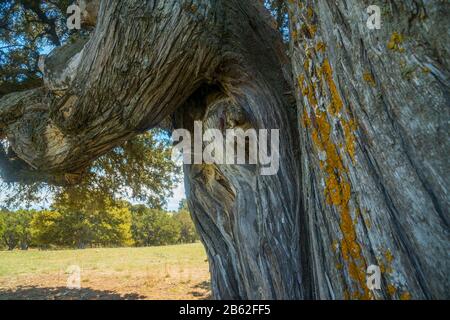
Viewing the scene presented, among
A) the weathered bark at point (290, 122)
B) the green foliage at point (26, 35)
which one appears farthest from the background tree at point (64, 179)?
the weathered bark at point (290, 122)

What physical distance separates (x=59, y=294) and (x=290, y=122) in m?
9.29

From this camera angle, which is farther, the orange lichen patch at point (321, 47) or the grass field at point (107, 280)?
the grass field at point (107, 280)

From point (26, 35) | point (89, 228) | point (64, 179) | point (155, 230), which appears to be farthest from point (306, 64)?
point (155, 230)

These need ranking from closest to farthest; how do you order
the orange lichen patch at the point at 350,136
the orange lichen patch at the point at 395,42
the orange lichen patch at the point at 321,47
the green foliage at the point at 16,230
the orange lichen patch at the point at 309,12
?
the orange lichen patch at the point at 395,42 → the orange lichen patch at the point at 350,136 → the orange lichen patch at the point at 321,47 → the orange lichen patch at the point at 309,12 → the green foliage at the point at 16,230

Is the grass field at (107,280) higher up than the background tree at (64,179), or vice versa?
the background tree at (64,179)

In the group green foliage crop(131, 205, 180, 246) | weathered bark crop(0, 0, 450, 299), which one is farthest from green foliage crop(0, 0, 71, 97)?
green foliage crop(131, 205, 180, 246)

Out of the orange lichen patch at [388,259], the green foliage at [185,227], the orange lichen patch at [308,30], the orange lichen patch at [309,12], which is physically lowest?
the green foliage at [185,227]

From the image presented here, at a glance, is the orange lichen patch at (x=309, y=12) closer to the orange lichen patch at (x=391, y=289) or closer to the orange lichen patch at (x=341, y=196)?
the orange lichen patch at (x=341, y=196)

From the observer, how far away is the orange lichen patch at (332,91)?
2010 mm

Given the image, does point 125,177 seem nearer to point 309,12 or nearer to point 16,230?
point 309,12

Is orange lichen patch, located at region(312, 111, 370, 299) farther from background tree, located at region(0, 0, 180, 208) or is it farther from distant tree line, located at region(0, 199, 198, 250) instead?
distant tree line, located at region(0, 199, 198, 250)

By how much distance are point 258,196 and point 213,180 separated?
0.61 meters

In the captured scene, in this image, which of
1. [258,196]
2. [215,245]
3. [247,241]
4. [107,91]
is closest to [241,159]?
[258,196]

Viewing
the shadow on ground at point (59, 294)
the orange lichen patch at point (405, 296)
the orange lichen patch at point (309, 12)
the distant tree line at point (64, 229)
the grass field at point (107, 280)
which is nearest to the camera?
the orange lichen patch at point (405, 296)
